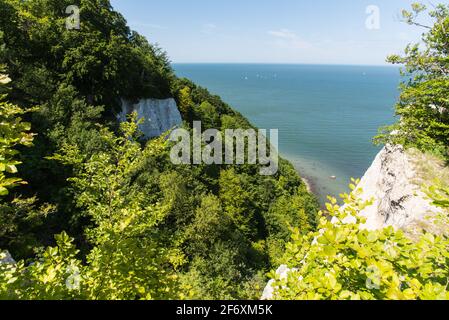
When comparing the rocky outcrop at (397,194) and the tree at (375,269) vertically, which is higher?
the tree at (375,269)

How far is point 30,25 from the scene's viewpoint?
30531mm

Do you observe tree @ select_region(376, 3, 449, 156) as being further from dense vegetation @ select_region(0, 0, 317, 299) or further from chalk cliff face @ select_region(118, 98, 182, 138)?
chalk cliff face @ select_region(118, 98, 182, 138)

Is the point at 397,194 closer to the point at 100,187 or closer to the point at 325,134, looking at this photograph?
the point at 100,187

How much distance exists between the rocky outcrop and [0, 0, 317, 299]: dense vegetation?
9.98 metres

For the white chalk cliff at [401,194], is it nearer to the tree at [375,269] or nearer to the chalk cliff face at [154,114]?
the tree at [375,269]

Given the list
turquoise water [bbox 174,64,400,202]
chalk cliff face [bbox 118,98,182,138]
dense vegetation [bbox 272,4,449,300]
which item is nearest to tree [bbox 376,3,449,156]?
dense vegetation [bbox 272,4,449,300]

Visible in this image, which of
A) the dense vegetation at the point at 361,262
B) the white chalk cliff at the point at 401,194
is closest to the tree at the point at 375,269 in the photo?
the dense vegetation at the point at 361,262

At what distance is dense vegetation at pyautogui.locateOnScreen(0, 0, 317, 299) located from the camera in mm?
5055

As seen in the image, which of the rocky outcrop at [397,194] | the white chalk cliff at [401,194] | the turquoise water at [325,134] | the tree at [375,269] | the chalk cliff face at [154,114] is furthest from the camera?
the turquoise water at [325,134]

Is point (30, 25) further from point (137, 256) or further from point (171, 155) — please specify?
point (137, 256)

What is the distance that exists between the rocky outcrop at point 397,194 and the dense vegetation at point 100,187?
9982 millimetres

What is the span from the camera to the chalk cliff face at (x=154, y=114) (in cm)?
4047

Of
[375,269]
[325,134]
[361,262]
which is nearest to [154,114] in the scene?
[361,262]

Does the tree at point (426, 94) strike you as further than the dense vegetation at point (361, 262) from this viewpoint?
Yes
